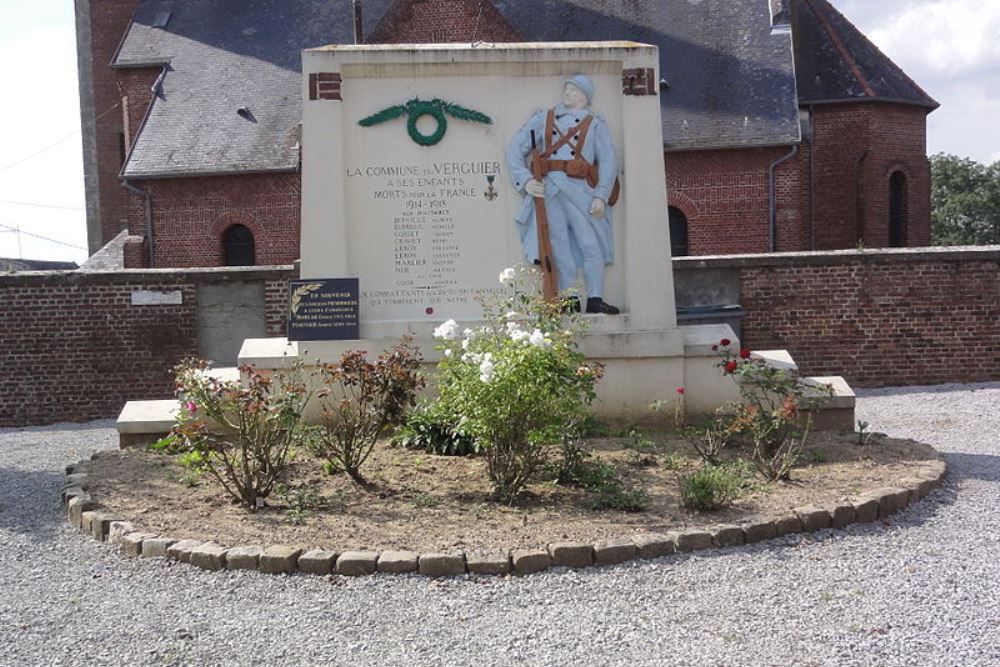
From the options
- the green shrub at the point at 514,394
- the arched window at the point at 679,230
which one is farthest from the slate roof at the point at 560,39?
the green shrub at the point at 514,394

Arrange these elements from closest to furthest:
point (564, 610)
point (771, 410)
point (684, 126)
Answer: point (564, 610)
point (771, 410)
point (684, 126)

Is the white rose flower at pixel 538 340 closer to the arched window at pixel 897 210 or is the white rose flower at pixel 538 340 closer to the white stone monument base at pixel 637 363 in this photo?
the white stone monument base at pixel 637 363

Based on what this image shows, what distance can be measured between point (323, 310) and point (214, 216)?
54.3 ft

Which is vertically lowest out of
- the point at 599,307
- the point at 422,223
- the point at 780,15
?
the point at 599,307

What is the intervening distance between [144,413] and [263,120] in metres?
16.8

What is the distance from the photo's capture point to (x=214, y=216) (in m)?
24.7

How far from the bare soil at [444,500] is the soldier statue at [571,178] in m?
1.97

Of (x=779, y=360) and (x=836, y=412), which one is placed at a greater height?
(x=779, y=360)

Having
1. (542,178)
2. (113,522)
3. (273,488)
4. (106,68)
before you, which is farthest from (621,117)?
(106,68)

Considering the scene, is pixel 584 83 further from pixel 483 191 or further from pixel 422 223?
pixel 422 223

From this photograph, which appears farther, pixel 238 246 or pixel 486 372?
pixel 238 246

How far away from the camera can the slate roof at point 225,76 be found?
24234 mm

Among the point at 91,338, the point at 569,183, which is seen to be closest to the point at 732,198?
the point at 569,183

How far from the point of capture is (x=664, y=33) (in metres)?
25.8
